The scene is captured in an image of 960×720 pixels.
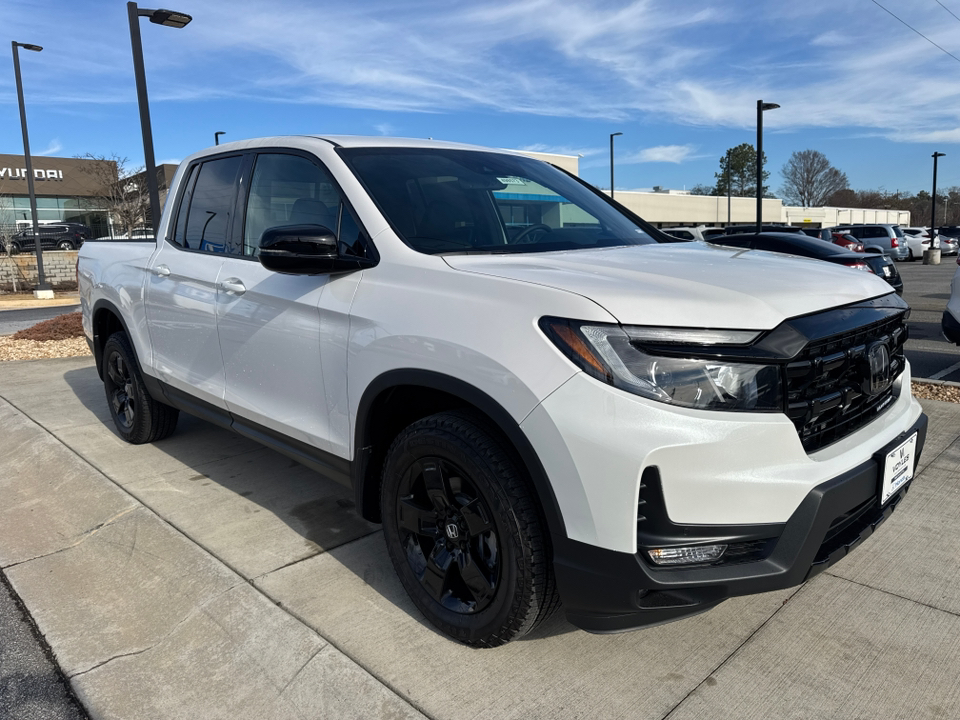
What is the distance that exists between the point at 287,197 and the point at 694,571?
7.93ft

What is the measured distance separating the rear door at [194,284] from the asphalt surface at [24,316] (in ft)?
35.5

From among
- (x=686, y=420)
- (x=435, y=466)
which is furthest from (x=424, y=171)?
(x=686, y=420)

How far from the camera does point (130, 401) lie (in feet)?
16.6

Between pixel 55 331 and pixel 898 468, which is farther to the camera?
pixel 55 331

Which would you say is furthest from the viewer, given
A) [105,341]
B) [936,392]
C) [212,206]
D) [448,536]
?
[936,392]

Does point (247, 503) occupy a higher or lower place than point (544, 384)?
lower

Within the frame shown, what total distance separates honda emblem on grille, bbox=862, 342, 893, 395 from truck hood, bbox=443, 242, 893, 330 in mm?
182

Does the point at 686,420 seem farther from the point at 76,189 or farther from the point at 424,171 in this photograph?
the point at 76,189

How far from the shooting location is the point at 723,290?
2.19 meters

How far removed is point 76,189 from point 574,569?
54834 mm

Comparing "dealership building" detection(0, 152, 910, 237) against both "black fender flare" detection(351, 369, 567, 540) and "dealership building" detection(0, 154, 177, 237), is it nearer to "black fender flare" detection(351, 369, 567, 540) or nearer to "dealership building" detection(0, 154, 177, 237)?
"dealership building" detection(0, 154, 177, 237)

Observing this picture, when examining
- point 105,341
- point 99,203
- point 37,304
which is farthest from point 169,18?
point 99,203

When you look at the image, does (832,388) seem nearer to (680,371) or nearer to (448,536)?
(680,371)

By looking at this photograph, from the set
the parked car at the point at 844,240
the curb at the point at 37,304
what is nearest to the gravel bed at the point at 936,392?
the curb at the point at 37,304
